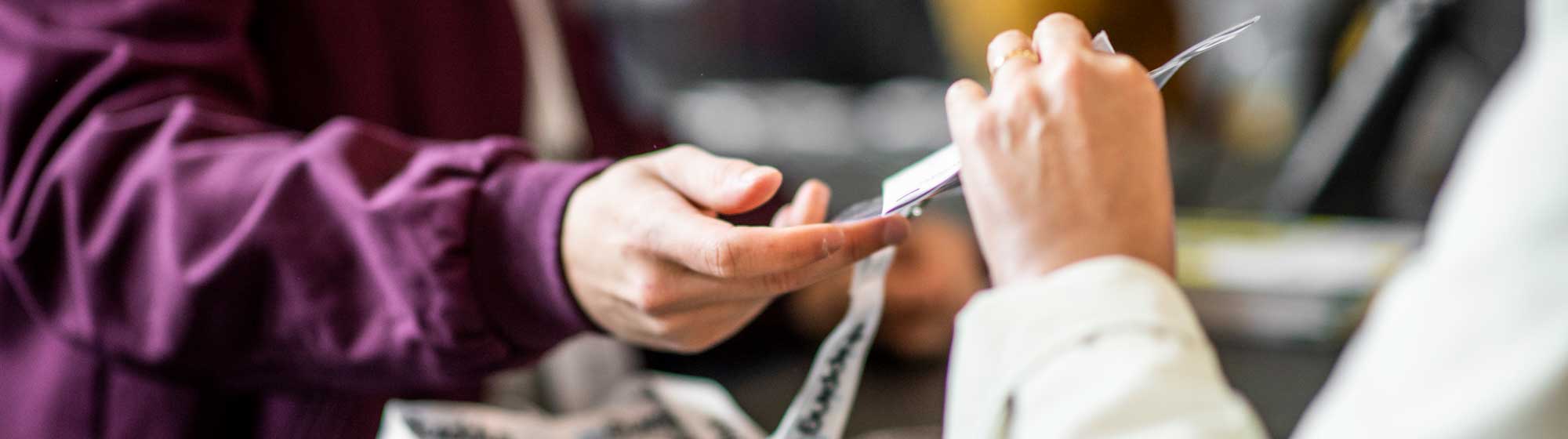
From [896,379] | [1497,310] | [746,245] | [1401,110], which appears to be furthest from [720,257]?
[1401,110]

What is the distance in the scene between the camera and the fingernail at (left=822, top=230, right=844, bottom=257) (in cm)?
27

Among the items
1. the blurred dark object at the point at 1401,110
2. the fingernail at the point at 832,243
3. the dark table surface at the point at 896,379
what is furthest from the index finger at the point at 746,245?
the blurred dark object at the point at 1401,110

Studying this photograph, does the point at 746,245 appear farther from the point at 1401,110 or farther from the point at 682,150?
the point at 1401,110

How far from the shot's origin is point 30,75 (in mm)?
354

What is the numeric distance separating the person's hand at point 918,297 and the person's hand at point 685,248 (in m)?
0.31

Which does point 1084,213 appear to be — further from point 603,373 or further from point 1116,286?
point 603,373

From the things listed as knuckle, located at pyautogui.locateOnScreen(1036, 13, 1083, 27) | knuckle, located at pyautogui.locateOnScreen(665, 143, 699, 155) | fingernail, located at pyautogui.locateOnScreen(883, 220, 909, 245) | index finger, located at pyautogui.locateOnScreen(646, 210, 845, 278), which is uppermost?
knuckle, located at pyautogui.locateOnScreen(1036, 13, 1083, 27)

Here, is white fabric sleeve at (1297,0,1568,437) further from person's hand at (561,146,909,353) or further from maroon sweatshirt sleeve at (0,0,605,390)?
maroon sweatshirt sleeve at (0,0,605,390)

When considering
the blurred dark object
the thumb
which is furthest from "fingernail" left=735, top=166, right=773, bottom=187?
the blurred dark object

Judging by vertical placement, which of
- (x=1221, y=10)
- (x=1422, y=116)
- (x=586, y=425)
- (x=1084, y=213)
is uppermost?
(x=1221, y=10)

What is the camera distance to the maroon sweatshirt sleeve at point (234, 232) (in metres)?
0.34

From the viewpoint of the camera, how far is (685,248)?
28cm

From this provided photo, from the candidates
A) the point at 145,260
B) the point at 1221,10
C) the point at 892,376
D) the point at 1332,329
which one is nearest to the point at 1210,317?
the point at 1332,329

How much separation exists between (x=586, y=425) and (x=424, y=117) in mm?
176
